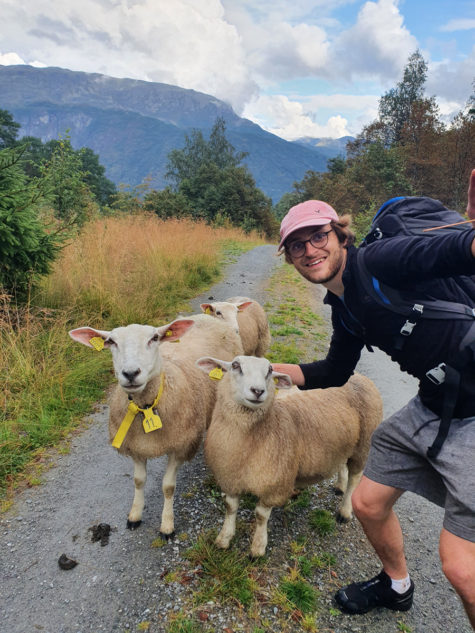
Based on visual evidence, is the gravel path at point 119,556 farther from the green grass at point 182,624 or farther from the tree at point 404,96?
the tree at point 404,96

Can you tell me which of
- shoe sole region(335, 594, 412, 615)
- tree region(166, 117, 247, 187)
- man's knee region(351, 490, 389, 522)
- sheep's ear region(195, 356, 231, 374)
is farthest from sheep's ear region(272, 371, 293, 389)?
tree region(166, 117, 247, 187)

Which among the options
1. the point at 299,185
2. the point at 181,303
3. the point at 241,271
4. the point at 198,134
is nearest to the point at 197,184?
the point at 299,185

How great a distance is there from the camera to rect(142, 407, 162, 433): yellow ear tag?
2613mm

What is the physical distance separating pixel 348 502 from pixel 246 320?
297 cm

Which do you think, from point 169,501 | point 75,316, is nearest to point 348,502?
point 169,501

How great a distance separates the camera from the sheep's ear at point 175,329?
2779 millimetres

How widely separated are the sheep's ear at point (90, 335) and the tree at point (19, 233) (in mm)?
2397

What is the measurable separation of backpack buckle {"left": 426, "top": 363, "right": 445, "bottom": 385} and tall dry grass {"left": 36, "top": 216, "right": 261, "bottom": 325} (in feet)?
16.7

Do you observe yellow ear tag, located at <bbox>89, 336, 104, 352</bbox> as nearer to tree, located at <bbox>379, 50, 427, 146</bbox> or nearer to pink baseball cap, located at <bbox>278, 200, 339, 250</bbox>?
pink baseball cap, located at <bbox>278, 200, 339, 250</bbox>

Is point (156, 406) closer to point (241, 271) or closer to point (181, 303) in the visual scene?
point (181, 303)

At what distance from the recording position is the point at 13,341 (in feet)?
13.3

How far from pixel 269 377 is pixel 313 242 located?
1098 mm

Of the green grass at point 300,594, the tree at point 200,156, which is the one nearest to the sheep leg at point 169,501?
the green grass at point 300,594

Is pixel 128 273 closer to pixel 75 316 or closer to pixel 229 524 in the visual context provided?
pixel 75 316
